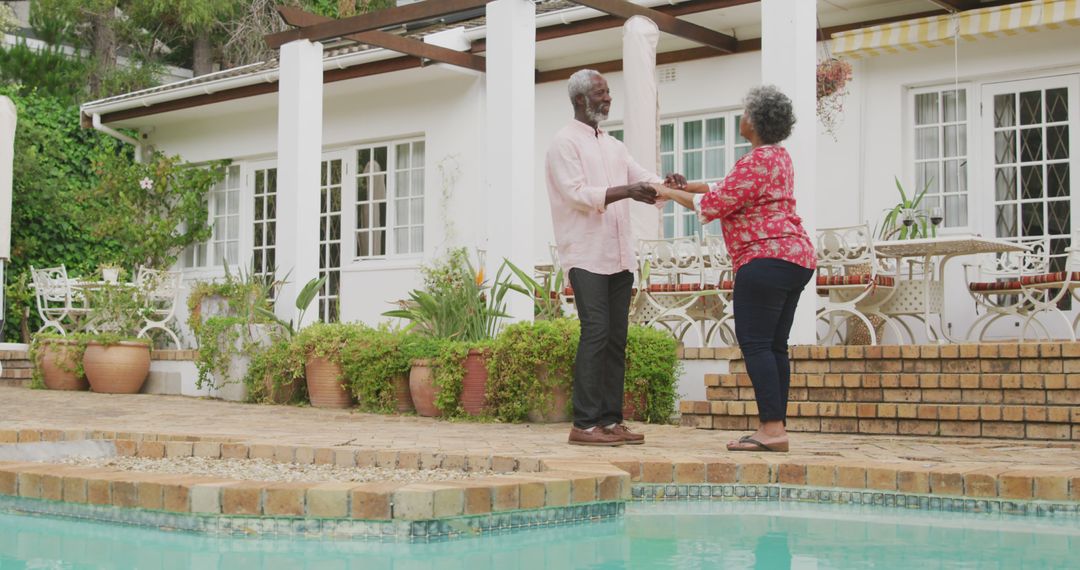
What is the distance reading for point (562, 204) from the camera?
18.2ft

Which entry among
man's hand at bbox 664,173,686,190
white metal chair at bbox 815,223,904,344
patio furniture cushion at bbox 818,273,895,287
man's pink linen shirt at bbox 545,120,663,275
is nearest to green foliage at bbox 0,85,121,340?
white metal chair at bbox 815,223,904,344

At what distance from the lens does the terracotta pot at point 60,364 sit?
10500mm

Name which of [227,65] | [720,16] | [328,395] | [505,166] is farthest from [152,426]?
[227,65]

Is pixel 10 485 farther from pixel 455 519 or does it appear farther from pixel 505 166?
pixel 505 166

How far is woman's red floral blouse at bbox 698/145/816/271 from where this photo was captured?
5109 millimetres

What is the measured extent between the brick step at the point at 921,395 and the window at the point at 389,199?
22.6 ft

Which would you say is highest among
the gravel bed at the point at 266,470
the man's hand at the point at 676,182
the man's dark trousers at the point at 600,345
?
the man's hand at the point at 676,182

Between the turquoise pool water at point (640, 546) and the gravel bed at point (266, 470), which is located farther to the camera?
the gravel bed at point (266, 470)

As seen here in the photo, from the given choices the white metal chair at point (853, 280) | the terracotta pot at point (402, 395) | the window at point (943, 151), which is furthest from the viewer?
the window at point (943, 151)

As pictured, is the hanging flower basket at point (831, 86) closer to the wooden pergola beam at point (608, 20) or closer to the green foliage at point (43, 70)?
the wooden pergola beam at point (608, 20)

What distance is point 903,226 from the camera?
8961 mm

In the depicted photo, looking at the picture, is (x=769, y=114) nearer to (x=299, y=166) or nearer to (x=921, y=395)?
(x=921, y=395)

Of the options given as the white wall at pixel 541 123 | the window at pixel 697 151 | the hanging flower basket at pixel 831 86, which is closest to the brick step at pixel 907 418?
the white wall at pixel 541 123

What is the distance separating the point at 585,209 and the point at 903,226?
14.1 feet
